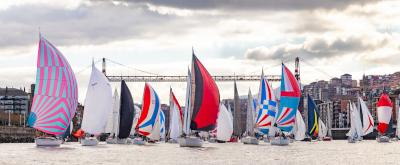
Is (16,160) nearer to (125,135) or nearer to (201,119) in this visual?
(201,119)

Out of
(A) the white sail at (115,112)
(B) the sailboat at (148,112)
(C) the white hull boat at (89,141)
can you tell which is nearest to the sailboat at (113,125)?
(A) the white sail at (115,112)

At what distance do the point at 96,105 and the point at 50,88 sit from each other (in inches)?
375

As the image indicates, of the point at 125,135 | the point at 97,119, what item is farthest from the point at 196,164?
the point at 125,135

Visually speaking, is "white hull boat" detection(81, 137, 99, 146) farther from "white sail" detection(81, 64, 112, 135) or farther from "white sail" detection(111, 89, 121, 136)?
"white sail" detection(111, 89, 121, 136)

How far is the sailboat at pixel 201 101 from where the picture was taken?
205ft

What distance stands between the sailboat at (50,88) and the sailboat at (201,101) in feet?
31.6

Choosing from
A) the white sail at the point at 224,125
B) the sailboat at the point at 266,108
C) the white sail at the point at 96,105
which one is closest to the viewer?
the white sail at the point at 96,105

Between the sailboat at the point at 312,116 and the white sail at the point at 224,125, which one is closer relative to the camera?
the white sail at the point at 224,125

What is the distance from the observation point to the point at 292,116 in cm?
7944

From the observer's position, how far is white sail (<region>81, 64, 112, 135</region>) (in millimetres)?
68688

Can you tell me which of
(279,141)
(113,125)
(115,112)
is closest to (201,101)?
(279,141)

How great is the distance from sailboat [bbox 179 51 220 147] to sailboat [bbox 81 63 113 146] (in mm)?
Result: 8511

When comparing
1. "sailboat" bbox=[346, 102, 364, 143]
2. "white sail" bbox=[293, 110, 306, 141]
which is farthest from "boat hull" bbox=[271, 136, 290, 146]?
"sailboat" bbox=[346, 102, 364, 143]

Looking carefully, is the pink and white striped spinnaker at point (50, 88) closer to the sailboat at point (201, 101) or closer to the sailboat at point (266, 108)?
the sailboat at point (201, 101)
